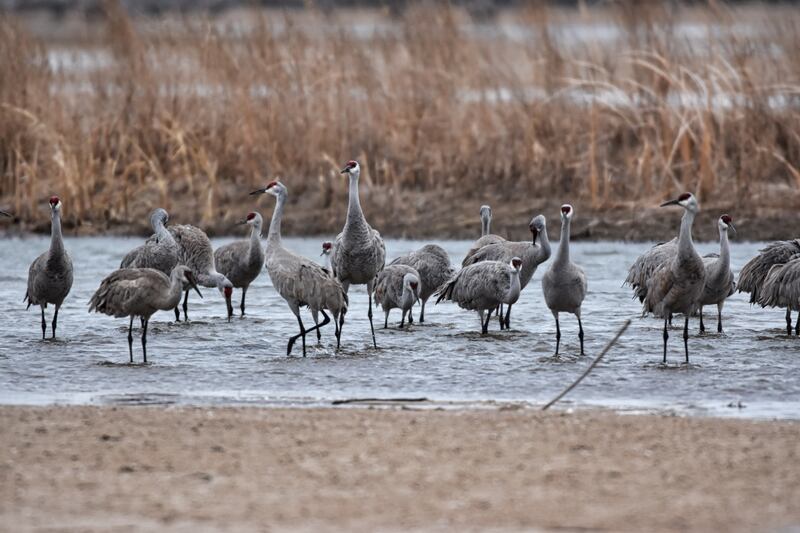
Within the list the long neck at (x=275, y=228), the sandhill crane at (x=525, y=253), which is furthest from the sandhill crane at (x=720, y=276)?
the long neck at (x=275, y=228)

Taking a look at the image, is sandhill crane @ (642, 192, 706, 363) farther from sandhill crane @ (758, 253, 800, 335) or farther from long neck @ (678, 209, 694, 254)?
sandhill crane @ (758, 253, 800, 335)

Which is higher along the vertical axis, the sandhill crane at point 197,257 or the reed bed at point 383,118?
the reed bed at point 383,118

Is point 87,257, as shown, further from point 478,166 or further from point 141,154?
point 478,166

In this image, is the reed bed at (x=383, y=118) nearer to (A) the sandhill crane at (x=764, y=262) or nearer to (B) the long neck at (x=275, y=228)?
(A) the sandhill crane at (x=764, y=262)

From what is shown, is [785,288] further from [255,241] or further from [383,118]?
[383,118]

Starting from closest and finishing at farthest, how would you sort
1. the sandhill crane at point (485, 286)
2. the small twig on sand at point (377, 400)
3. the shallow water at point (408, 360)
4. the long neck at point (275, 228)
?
the small twig on sand at point (377, 400), the shallow water at point (408, 360), the sandhill crane at point (485, 286), the long neck at point (275, 228)

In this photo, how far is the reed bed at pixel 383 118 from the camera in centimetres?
1694

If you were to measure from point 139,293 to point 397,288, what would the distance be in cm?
253

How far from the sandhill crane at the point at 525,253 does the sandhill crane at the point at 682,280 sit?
1.67 m

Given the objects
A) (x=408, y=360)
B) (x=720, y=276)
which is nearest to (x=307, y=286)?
(x=408, y=360)

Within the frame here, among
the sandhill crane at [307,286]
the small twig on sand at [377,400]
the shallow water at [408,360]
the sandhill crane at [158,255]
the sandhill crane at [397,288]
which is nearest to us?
the small twig on sand at [377,400]

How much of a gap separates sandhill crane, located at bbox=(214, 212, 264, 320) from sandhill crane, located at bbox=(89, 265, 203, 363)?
2.35 metres

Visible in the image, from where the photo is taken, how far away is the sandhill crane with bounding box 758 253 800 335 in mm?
11227

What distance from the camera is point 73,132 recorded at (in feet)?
56.3
